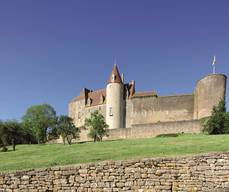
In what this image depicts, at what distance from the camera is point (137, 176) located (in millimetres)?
10938

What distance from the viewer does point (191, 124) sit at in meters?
45.4

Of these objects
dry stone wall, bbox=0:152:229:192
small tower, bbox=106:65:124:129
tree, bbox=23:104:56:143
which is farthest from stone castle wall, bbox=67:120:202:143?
dry stone wall, bbox=0:152:229:192

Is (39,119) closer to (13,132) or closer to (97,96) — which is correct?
(13,132)

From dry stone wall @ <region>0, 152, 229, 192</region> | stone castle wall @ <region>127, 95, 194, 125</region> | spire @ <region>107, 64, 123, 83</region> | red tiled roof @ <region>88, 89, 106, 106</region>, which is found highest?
spire @ <region>107, 64, 123, 83</region>

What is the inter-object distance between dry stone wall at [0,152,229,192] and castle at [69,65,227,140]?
34585 mm

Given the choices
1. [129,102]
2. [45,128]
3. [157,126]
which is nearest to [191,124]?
[157,126]

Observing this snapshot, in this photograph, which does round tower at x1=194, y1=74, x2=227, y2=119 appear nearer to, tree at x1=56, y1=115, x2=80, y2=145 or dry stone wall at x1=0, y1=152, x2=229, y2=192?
tree at x1=56, y1=115, x2=80, y2=145

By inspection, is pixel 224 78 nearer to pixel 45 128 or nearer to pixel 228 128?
pixel 228 128

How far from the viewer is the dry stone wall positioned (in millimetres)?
10566

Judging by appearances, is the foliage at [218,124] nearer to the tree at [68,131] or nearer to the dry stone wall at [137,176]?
the tree at [68,131]

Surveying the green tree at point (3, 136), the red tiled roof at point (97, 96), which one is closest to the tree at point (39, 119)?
the green tree at point (3, 136)

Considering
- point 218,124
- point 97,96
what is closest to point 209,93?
point 218,124

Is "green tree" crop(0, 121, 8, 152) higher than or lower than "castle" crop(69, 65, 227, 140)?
lower

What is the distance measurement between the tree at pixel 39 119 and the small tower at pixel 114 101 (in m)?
10.0
